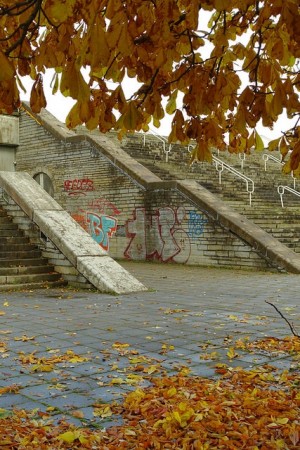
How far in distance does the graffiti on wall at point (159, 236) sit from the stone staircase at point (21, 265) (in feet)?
19.9

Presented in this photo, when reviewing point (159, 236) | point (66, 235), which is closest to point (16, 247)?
point (66, 235)

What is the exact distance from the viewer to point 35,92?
12.2ft

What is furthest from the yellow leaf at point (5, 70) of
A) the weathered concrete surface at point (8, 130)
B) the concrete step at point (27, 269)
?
the weathered concrete surface at point (8, 130)

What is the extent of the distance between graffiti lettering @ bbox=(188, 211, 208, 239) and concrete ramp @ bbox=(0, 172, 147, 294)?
209 inches

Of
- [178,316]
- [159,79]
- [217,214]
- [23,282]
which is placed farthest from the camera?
[217,214]

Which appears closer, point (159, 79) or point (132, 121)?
point (132, 121)

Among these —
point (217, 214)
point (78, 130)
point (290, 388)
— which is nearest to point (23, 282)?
point (217, 214)

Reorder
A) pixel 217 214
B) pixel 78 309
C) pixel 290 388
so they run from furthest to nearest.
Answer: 1. pixel 217 214
2. pixel 78 309
3. pixel 290 388

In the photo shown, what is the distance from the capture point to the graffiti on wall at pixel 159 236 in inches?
692

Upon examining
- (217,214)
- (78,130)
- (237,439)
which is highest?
(78,130)

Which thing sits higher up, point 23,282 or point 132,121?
point 132,121

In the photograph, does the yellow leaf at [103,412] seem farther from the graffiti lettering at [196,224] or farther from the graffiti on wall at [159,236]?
the graffiti on wall at [159,236]

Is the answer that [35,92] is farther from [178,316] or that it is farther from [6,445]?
[178,316]

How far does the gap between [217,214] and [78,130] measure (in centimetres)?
1073
